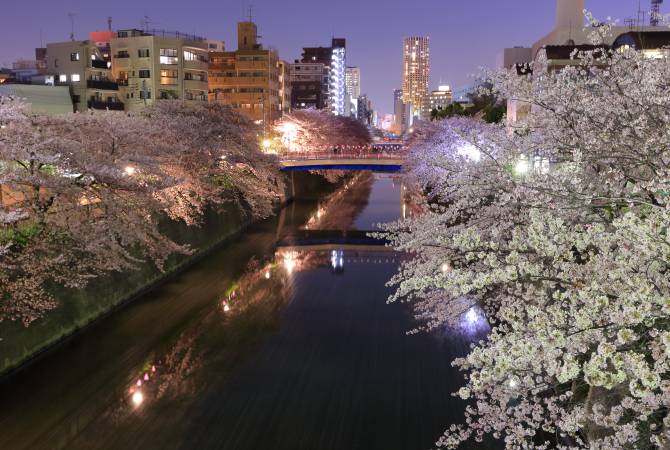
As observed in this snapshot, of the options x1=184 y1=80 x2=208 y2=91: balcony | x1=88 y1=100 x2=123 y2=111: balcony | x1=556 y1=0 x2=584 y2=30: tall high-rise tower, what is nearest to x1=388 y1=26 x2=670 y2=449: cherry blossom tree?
x1=556 y1=0 x2=584 y2=30: tall high-rise tower

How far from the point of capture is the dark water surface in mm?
11156

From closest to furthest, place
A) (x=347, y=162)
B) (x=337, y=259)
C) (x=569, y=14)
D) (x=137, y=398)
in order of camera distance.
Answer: (x=137, y=398)
(x=337, y=259)
(x=569, y=14)
(x=347, y=162)

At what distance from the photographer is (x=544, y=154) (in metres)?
11.0

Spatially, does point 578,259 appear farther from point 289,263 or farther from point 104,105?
point 104,105

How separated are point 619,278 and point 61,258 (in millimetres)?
14067

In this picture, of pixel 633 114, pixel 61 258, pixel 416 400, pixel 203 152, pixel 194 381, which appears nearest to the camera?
pixel 633 114

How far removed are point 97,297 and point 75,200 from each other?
310 cm

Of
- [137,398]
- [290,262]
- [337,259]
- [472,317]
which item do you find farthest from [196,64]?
[137,398]

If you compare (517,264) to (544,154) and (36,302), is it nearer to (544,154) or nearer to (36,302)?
(544,154)

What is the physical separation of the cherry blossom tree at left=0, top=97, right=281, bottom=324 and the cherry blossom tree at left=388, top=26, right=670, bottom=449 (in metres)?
9.12

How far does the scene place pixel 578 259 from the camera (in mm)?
9531

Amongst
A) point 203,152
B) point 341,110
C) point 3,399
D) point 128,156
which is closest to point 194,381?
point 3,399

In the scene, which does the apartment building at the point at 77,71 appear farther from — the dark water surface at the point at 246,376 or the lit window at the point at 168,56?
the dark water surface at the point at 246,376

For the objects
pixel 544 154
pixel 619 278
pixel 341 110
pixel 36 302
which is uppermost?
pixel 341 110
